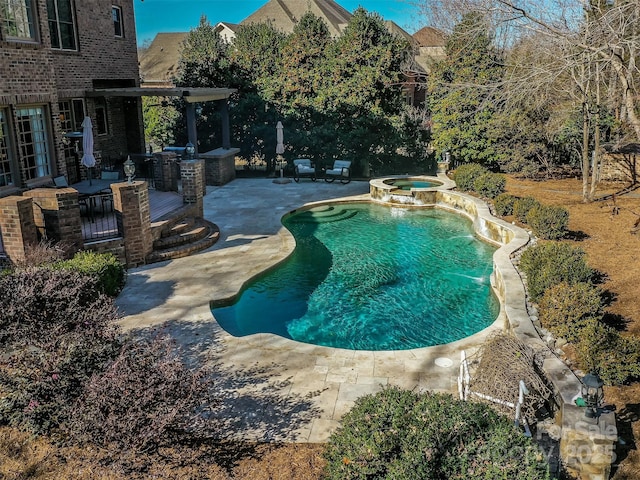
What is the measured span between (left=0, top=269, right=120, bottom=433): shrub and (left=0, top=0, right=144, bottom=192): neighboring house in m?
7.08

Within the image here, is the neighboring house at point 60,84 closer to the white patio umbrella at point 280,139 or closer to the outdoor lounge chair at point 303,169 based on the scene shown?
the white patio umbrella at point 280,139

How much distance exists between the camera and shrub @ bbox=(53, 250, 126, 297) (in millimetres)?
9477

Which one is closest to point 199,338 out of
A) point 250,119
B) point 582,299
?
point 582,299

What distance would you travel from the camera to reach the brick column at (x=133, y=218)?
11.7m

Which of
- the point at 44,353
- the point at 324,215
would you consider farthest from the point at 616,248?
the point at 44,353

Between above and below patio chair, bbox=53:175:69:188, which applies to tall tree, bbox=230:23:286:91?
above

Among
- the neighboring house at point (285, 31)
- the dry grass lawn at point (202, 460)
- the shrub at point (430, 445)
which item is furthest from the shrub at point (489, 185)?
the neighboring house at point (285, 31)

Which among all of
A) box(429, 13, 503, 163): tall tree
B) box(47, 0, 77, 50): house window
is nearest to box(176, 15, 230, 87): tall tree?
box(47, 0, 77, 50): house window

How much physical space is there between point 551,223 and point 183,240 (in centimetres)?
902

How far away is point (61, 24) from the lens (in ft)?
54.5

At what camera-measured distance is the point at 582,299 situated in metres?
7.78

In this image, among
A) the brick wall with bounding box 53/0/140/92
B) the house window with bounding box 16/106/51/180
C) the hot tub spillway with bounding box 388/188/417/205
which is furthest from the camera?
the hot tub spillway with bounding box 388/188/417/205

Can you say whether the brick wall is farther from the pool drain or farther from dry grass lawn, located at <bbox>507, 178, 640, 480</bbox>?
dry grass lawn, located at <bbox>507, 178, 640, 480</bbox>

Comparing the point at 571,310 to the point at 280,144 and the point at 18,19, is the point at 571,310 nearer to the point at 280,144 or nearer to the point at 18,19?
the point at 18,19
